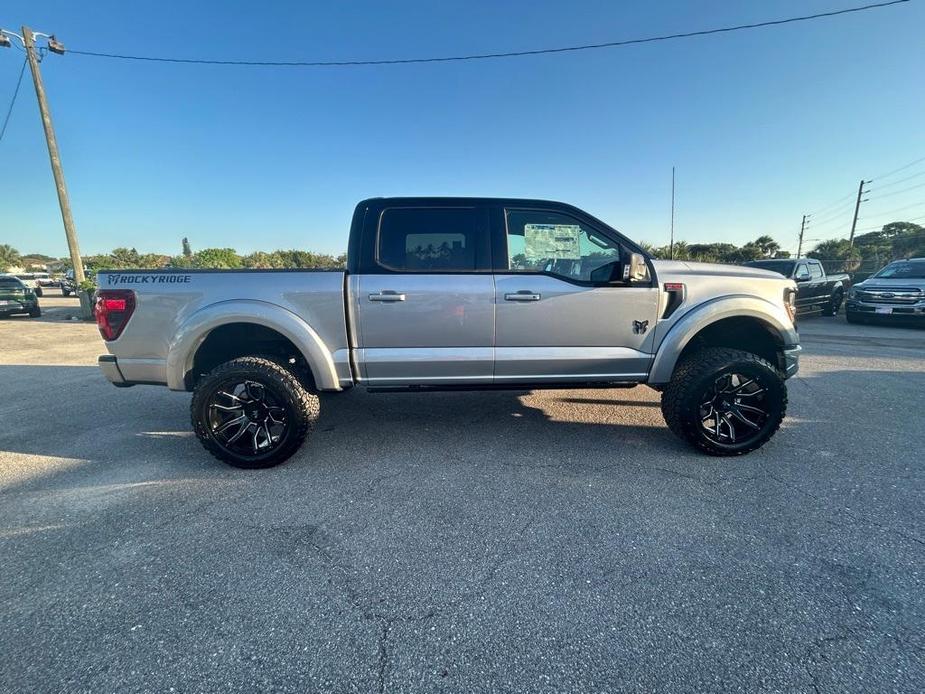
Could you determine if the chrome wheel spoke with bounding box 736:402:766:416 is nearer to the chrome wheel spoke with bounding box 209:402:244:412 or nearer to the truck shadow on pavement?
the truck shadow on pavement

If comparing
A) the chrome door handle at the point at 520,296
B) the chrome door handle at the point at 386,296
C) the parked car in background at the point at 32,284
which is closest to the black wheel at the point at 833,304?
the chrome door handle at the point at 520,296

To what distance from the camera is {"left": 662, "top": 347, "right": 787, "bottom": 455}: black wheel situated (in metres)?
3.13

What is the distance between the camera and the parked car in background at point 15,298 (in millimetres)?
12679

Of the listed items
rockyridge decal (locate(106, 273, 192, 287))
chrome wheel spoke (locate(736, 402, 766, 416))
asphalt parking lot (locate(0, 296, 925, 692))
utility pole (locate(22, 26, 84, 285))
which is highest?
utility pole (locate(22, 26, 84, 285))

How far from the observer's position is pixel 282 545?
2244 mm

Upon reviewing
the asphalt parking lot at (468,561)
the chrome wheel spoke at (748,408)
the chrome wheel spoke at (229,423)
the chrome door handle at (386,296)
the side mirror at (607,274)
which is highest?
the side mirror at (607,274)

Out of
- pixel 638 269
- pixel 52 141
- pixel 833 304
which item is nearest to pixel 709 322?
pixel 638 269

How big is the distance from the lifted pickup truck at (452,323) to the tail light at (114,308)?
12mm

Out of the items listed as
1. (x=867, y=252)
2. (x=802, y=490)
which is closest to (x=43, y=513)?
(x=802, y=490)

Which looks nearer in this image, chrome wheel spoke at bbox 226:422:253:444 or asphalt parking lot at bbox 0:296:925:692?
asphalt parking lot at bbox 0:296:925:692

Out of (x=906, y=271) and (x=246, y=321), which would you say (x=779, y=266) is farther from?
(x=246, y=321)

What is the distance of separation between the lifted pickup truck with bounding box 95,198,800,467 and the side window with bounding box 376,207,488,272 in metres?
0.01

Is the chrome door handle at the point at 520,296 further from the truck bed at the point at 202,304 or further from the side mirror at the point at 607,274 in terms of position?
the truck bed at the point at 202,304

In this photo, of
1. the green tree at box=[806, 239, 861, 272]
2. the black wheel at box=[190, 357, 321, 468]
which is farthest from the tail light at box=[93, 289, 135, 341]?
the green tree at box=[806, 239, 861, 272]
